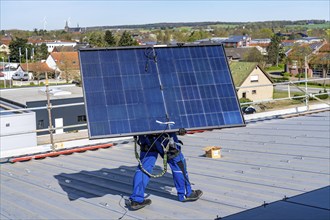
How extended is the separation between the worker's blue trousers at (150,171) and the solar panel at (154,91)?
1.42ft

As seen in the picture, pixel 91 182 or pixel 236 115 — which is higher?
pixel 236 115

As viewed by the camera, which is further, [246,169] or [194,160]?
[194,160]

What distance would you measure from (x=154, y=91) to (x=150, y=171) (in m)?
0.95

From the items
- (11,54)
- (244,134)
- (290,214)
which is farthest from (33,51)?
(290,214)

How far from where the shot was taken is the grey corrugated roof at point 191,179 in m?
6.13

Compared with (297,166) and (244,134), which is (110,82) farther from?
(244,134)

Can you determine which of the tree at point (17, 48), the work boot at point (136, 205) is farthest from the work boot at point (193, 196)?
the tree at point (17, 48)

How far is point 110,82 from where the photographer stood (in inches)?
234

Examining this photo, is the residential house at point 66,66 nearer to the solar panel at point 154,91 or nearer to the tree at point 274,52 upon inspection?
the tree at point 274,52

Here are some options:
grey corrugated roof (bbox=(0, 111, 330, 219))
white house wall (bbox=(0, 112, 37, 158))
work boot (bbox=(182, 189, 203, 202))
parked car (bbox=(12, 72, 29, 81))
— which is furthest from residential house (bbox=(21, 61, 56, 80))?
work boot (bbox=(182, 189, 203, 202))

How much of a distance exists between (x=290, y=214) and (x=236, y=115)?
176 centimetres

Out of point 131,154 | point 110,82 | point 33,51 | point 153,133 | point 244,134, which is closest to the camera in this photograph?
point 153,133

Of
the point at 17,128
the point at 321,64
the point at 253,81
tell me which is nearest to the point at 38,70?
the point at 253,81

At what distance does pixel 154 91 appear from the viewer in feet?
19.5
